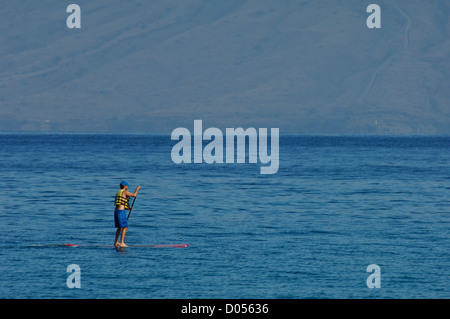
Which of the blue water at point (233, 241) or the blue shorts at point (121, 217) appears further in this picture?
the blue shorts at point (121, 217)

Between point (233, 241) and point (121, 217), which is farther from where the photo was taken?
point (233, 241)

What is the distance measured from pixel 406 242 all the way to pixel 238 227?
7.69 meters

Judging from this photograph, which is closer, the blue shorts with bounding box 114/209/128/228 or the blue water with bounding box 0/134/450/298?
the blue water with bounding box 0/134/450/298

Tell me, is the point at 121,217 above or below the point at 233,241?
above
